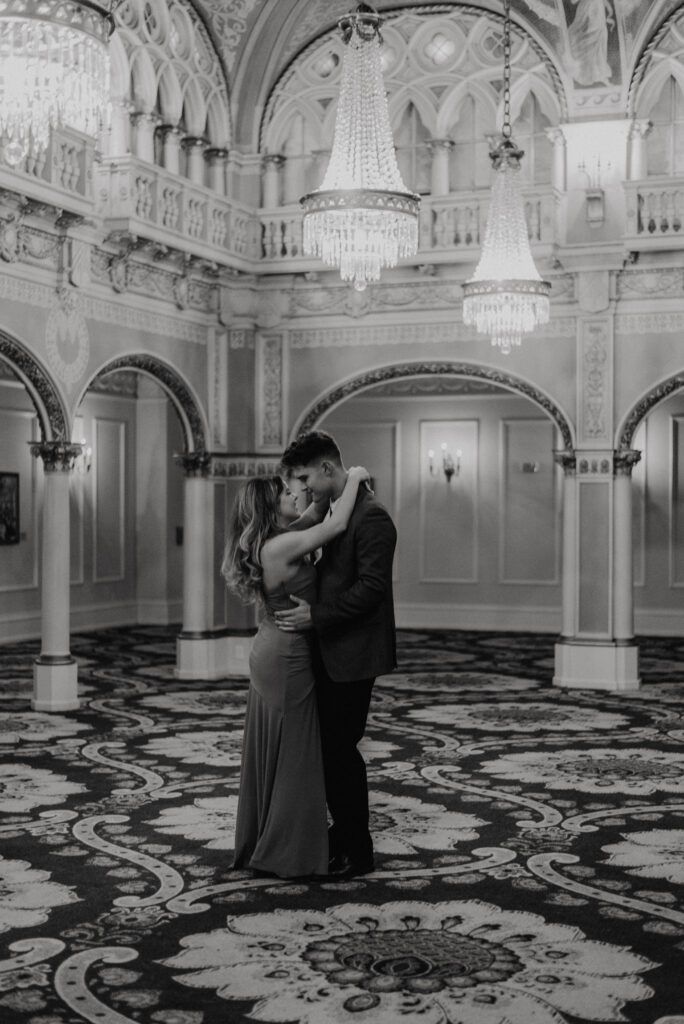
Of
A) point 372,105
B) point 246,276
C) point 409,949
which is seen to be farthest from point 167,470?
point 409,949

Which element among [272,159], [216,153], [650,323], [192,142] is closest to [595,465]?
[650,323]

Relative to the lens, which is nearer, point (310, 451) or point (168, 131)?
point (310, 451)

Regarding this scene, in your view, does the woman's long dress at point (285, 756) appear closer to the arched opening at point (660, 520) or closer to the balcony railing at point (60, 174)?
the balcony railing at point (60, 174)

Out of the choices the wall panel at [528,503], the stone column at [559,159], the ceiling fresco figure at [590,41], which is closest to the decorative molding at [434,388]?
the wall panel at [528,503]

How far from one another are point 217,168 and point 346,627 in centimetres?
922

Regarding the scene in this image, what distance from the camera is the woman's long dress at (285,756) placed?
571cm

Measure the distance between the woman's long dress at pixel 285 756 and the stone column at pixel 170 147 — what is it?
8255mm

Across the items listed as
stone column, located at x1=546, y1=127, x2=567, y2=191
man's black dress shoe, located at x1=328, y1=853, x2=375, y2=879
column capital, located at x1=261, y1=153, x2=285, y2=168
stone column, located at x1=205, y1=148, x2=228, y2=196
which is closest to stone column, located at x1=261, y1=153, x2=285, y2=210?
column capital, located at x1=261, y1=153, x2=285, y2=168

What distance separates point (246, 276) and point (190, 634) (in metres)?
3.76

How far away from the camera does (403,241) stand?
28.0 feet

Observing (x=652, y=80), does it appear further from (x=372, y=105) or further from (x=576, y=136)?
(x=372, y=105)

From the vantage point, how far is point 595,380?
523 inches

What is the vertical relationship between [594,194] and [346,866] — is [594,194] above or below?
above

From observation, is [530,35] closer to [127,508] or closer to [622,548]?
[622,548]
